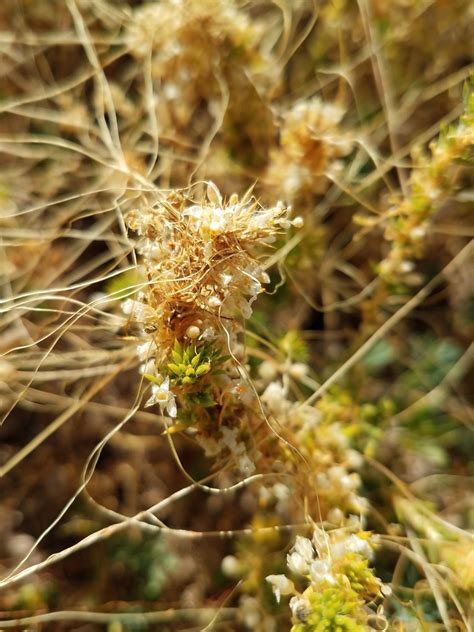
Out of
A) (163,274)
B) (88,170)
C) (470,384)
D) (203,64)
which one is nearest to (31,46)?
(88,170)

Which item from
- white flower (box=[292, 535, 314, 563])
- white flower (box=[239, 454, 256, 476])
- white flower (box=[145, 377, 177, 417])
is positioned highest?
white flower (box=[145, 377, 177, 417])

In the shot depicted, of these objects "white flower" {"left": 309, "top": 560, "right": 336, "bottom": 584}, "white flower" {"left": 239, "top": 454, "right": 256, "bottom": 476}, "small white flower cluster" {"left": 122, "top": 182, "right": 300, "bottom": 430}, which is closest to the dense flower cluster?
"white flower" {"left": 309, "top": 560, "right": 336, "bottom": 584}

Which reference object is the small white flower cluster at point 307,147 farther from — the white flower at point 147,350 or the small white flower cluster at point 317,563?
the small white flower cluster at point 317,563

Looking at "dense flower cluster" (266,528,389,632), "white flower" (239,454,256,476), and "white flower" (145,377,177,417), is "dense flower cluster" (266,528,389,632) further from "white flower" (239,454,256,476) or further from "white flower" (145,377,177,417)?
"white flower" (145,377,177,417)

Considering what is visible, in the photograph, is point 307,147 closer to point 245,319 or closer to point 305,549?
point 245,319

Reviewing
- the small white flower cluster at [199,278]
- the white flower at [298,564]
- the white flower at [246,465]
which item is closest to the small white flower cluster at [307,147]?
the small white flower cluster at [199,278]

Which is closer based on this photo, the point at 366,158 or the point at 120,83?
the point at 366,158

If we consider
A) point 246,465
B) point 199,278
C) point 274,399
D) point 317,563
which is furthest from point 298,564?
point 199,278

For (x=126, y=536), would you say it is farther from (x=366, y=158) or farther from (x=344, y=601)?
(x=366, y=158)
